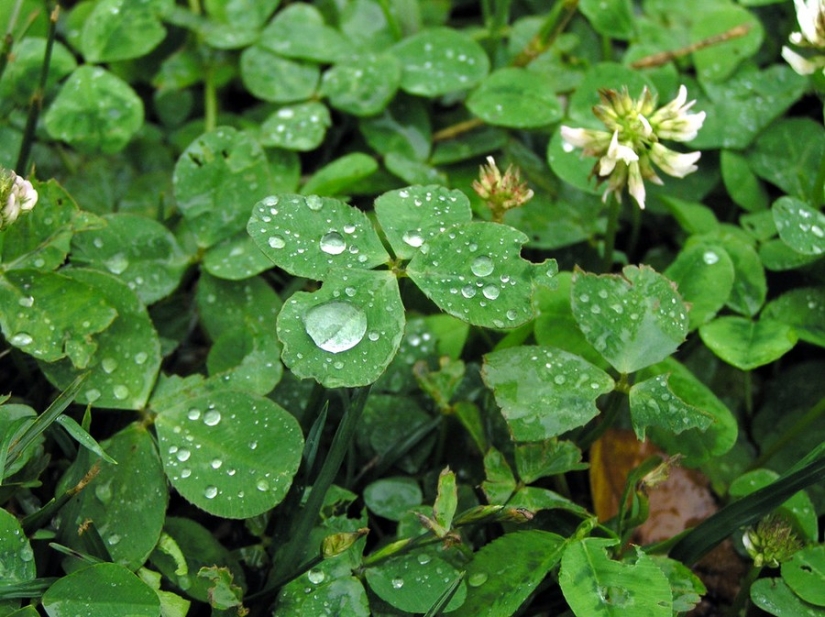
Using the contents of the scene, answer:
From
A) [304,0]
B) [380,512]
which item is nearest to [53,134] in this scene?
[304,0]

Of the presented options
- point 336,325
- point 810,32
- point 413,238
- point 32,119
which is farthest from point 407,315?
point 810,32

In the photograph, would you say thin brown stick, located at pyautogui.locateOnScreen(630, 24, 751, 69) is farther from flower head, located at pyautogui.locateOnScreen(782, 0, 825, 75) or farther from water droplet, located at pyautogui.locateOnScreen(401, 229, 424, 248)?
water droplet, located at pyautogui.locateOnScreen(401, 229, 424, 248)

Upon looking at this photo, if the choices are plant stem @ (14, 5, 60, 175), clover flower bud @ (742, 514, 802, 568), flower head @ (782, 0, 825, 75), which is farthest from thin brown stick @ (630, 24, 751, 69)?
plant stem @ (14, 5, 60, 175)

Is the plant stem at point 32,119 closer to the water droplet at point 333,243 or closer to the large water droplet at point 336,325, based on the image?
the water droplet at point 333,243

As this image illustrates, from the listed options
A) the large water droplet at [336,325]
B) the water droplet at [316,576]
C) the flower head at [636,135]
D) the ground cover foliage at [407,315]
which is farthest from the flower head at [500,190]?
Answer: the water droplet at [316,576]

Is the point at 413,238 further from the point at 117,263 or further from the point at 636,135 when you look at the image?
the point at 117,263
